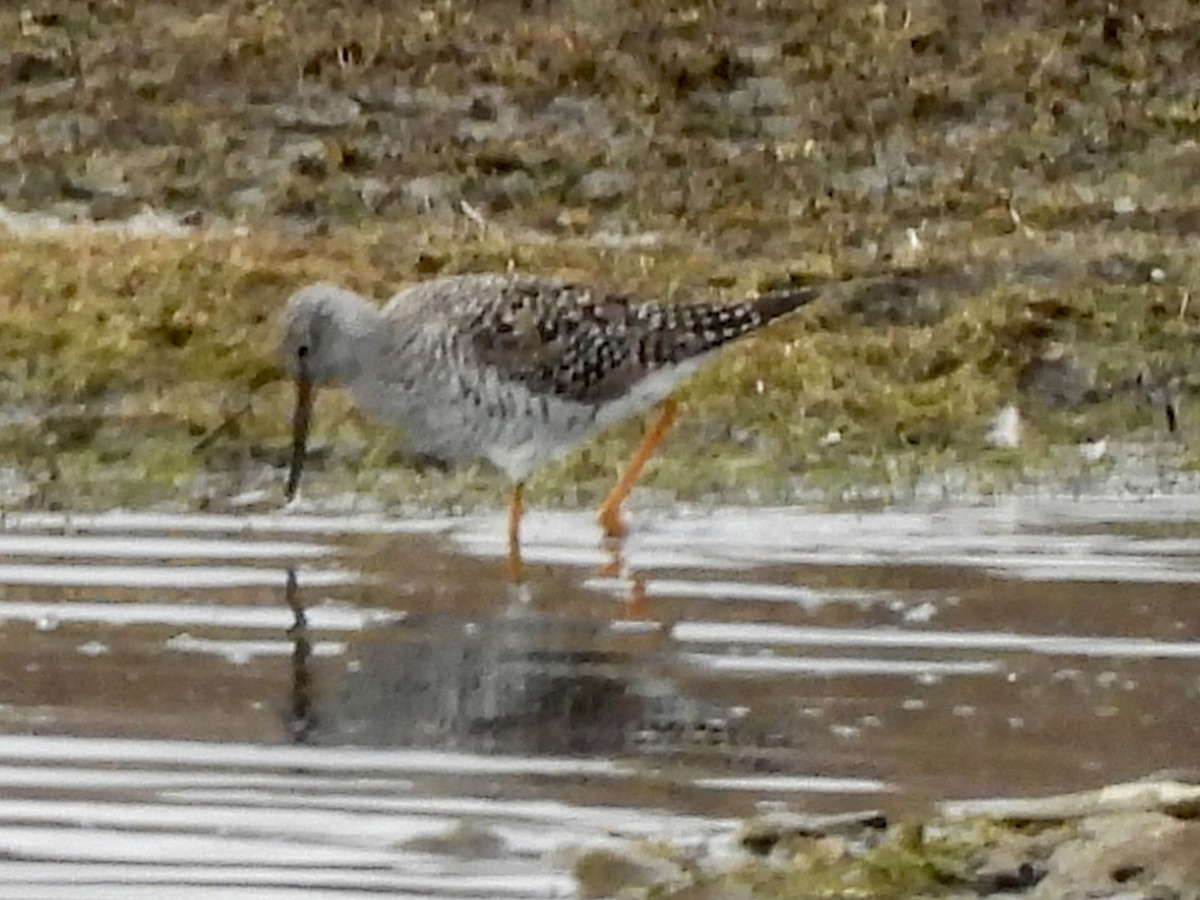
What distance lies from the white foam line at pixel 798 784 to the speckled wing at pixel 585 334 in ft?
10.3

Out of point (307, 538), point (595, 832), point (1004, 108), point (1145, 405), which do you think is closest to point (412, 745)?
point (595, 832)

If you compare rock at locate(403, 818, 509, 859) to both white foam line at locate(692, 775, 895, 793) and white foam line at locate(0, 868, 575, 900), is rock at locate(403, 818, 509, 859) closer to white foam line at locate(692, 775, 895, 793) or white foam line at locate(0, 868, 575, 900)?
white foam line at locate(0, 868, 575, 900)

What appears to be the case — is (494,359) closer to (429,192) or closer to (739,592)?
(739,592)

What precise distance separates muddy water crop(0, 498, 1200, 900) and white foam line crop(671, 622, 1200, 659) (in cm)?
1

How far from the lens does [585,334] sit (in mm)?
8734

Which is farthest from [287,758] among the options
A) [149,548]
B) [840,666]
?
[149,548]

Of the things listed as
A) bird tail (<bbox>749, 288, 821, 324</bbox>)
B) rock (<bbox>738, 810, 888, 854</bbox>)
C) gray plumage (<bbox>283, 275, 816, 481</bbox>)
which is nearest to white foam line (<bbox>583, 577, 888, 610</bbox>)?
gray plumage (<bbox>283, 275, 816, 481</bbox>)

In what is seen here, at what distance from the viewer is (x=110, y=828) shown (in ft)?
17.3

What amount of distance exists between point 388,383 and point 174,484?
69cm

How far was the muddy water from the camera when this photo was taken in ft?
17.3

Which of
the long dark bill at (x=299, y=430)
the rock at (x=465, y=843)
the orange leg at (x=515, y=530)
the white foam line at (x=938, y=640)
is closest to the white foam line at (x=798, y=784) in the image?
the rock at (x=465, y=843)

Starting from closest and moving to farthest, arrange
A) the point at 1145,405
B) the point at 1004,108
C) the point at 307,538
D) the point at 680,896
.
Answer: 1. the point at 680,896
2. the point at 307,538
3. the point at 1145,405
4. the point at 1004,108

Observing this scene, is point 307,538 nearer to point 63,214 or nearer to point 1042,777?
point 1042,777

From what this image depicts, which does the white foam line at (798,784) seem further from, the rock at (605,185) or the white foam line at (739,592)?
the rock at (605,185)
